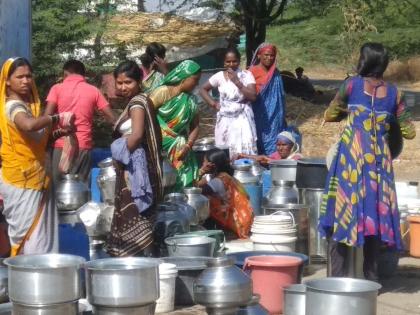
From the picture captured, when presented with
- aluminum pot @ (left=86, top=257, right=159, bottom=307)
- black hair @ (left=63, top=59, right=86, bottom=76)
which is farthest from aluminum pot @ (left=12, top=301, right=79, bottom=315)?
black hair @ (left=63, top=59, right=86, bottom=76)

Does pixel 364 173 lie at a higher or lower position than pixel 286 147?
lower

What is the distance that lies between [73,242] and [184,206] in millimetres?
1245

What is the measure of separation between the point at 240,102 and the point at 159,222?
9.83 feet

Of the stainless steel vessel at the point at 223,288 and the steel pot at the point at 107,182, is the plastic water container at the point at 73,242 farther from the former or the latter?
the stainless steel vessel at the point at 223,288

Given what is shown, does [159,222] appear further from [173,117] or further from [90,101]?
[90,101]

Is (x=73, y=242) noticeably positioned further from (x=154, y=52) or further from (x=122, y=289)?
(x=154, y=52)

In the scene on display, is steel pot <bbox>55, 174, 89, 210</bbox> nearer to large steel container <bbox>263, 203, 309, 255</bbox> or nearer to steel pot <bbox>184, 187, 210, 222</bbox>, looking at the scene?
steel pot <bbox>184, 187, 210, 222</bbox>

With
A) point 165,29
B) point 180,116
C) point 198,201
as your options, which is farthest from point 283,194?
point 165,29

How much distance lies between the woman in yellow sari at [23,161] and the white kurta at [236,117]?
4050 millimetres

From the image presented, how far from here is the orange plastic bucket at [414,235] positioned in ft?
25.0

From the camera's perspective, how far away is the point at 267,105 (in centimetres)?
991

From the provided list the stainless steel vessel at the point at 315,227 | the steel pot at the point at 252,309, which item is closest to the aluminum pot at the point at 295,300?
the steel pot at the point at 252,309

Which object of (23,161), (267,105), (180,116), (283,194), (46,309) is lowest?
(46,309)

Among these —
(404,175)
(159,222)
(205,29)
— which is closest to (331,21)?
(205,29)
